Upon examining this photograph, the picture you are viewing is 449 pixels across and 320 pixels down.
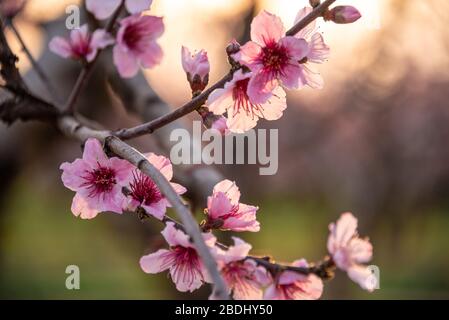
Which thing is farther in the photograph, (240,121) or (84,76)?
(84,76)

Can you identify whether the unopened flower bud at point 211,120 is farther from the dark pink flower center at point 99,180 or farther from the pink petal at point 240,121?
the dark pink flower center at point 99,180

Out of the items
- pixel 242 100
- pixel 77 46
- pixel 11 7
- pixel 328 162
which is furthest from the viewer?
pixel 328 162

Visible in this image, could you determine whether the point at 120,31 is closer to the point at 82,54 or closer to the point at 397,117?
the point at 82,54

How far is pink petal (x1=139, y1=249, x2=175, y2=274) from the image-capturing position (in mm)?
736

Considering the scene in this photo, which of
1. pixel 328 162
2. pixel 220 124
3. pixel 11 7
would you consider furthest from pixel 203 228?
pixel 328 162

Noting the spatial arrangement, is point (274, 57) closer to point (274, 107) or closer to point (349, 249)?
point (274, 107)

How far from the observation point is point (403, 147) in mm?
7305

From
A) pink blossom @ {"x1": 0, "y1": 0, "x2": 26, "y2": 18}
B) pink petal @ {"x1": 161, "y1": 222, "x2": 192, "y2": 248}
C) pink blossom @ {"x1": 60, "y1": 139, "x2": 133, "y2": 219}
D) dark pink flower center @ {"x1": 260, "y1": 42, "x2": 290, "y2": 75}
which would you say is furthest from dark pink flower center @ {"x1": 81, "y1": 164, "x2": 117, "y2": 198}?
pink blossom @ {"x1": 0, "y1": 0, "x2": 26, "y2": 18}

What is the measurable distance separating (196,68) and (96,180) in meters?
0.19

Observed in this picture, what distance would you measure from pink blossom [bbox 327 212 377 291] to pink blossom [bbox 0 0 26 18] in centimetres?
86

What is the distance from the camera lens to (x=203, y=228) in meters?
0.73

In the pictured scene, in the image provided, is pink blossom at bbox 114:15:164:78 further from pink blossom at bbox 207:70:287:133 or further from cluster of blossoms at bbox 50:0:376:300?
pink blossom at bbox 207:70:287:133

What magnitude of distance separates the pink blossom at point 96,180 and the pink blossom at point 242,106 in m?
0.13

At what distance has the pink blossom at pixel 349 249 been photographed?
688 millimetres
